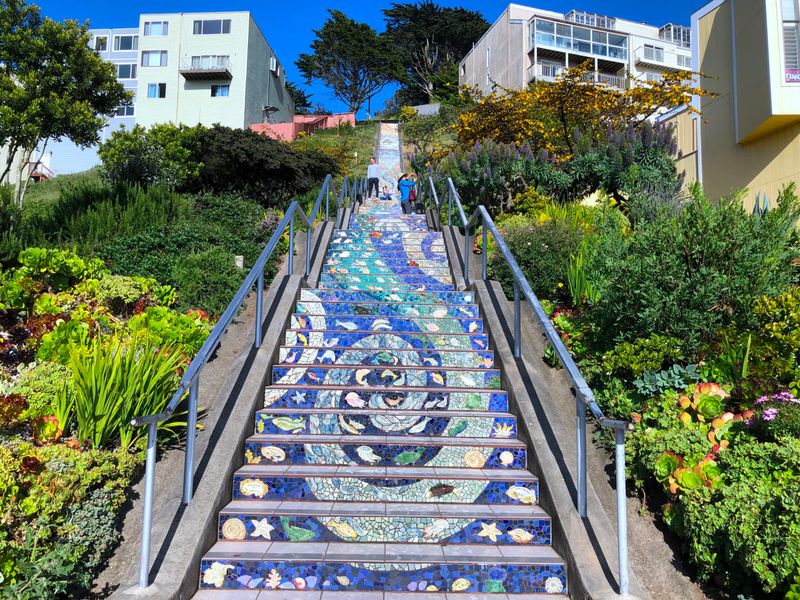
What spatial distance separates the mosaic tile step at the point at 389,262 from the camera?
24.2 feet

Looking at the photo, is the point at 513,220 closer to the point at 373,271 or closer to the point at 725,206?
the point at 373,271

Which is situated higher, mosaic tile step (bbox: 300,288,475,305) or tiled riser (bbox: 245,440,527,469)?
mosaic tile step (bbox: 300,288,475,305)

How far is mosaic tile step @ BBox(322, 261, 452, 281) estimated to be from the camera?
7.15 metres

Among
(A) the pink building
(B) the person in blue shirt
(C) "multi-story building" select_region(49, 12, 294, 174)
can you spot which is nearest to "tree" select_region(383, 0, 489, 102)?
(A) the pink building

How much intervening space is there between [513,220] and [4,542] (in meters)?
7.64

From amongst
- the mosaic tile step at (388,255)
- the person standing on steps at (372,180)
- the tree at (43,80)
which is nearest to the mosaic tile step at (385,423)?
the mosaic tile step at (388,255)

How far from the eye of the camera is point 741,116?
36.7 ft

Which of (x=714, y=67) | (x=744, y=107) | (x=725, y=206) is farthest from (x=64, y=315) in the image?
(x=714, y=67)

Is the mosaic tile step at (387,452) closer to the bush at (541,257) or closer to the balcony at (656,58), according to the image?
the bush at (541,257)

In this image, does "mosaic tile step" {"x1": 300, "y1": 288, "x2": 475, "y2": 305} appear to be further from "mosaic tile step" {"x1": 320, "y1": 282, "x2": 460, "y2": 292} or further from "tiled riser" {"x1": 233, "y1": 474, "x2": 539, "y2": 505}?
"tiled riser" {"x1": 233, "y1": 474, "x2": 539, "y2": 505}

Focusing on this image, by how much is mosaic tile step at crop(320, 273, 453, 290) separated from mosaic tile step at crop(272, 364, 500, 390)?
7.27 feet

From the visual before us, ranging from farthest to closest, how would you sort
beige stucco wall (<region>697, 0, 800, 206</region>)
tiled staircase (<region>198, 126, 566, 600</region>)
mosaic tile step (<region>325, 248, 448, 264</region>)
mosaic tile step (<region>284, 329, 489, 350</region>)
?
beige stucco wall (<region>697, 0, 800, 206</region>) → mosaic tile step (<region>325, 248, 448, 264</region>) → mosaic tile step (<region>284, 329, 489, 350</region>) → tiled staircase (<region>198, 126, 566, 600</region>)

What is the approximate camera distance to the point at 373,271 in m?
7.24

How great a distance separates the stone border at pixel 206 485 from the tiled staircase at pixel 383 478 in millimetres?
115
